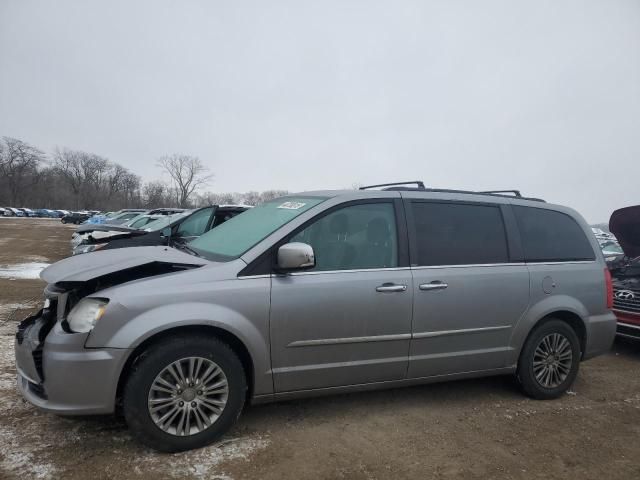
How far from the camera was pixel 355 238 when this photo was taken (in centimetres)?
353

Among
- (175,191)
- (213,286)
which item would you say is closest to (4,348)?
(213,286)

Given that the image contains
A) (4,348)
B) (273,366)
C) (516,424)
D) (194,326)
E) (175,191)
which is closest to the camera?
(194,326)

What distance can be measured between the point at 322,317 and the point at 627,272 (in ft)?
18.9

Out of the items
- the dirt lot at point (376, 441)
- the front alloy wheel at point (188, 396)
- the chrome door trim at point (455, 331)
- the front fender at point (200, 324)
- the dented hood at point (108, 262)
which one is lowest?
the dirt lot at point (376, 441)

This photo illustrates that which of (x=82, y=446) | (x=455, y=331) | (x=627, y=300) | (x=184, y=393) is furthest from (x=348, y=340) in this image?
(x=627, y=300)

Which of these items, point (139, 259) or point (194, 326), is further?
point (139, 259)

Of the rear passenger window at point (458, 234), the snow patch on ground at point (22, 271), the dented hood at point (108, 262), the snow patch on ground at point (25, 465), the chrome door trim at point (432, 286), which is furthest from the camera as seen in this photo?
the snow patch on ground at point (22, 271)

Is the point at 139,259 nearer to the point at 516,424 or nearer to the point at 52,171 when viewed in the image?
the point at 516,424

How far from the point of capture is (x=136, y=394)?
2.77m

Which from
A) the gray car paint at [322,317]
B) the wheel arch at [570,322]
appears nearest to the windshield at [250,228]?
the gray car paint at [322,317]

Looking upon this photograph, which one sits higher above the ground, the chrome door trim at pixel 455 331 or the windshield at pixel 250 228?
the windshield at pixel 250 228

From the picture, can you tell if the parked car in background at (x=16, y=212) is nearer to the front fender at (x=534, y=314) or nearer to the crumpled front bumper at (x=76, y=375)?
the crumpled front bumper at (x=76, y=375)

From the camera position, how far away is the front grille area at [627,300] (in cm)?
583

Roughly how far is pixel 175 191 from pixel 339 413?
94.7m
